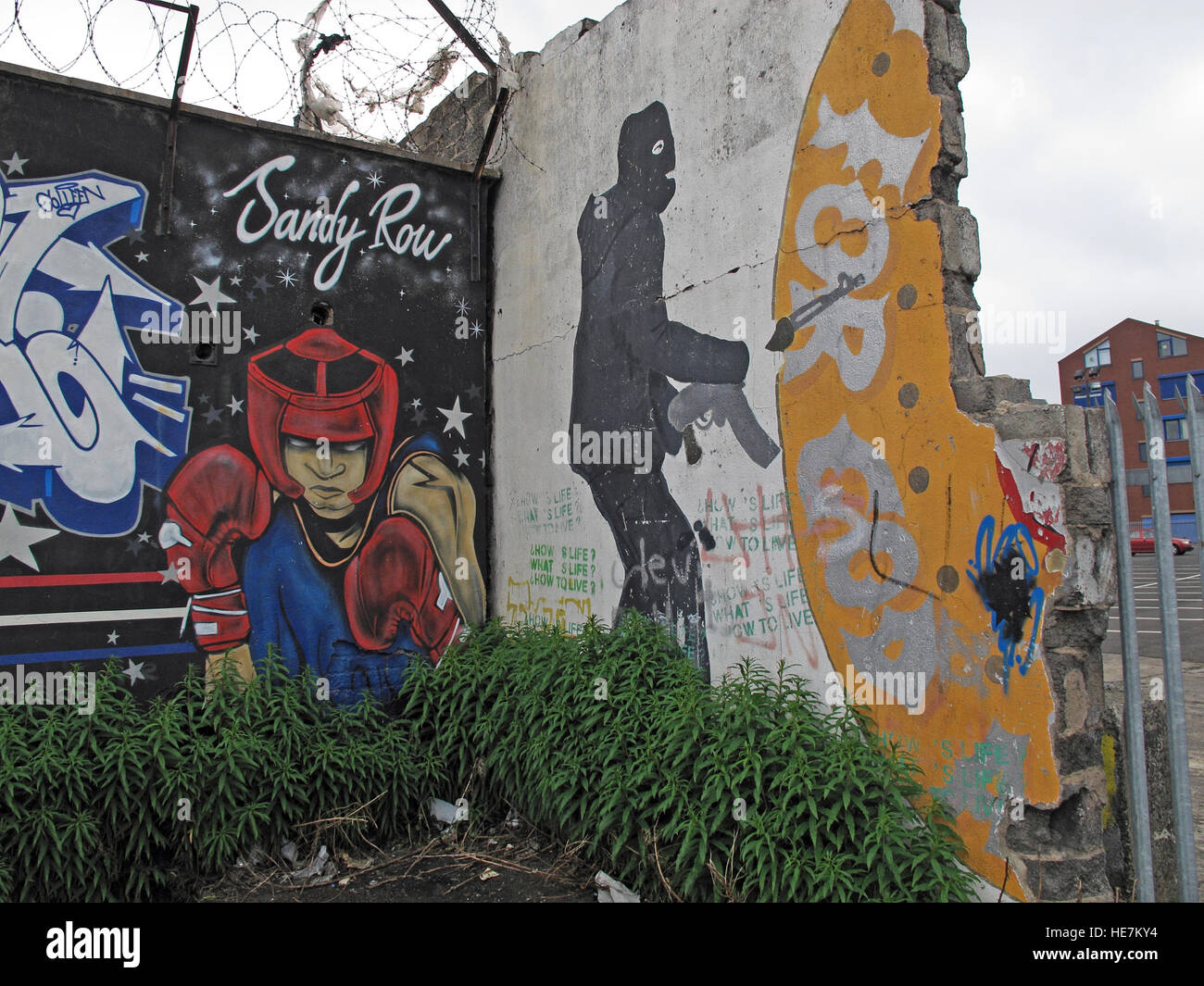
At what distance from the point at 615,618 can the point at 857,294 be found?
8.74ft

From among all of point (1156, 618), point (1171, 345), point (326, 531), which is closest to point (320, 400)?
point (326, 531)

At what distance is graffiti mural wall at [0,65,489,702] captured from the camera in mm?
5359

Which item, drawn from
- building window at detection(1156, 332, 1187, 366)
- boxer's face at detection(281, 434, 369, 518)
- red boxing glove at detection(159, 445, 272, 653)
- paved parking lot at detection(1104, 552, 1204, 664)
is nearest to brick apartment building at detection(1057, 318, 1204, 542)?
building window at detection(1156, 332, 1187, 366)

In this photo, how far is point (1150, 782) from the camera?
12.0 feet

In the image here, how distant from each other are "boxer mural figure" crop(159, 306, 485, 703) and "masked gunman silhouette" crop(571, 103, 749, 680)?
1.50 meters

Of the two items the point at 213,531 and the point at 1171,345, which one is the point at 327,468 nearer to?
the point at 213,531

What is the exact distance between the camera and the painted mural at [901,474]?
345cm

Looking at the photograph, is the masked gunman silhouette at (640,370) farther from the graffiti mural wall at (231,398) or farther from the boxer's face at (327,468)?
the boxer's face at (327,468)

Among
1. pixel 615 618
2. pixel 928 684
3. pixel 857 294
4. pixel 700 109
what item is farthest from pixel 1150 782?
pixel 700 109

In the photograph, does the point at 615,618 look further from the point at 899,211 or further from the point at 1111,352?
the point at 1111,352

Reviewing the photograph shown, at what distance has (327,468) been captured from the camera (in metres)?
6.29

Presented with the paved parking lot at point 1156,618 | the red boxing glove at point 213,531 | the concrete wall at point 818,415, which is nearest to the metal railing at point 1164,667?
the concrete wall at point 818,415

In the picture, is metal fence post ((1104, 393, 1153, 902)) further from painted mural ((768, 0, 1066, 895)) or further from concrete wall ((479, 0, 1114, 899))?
painted mural ((768, 0, 1066, 895))

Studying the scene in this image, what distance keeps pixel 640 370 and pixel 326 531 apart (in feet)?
8.65
